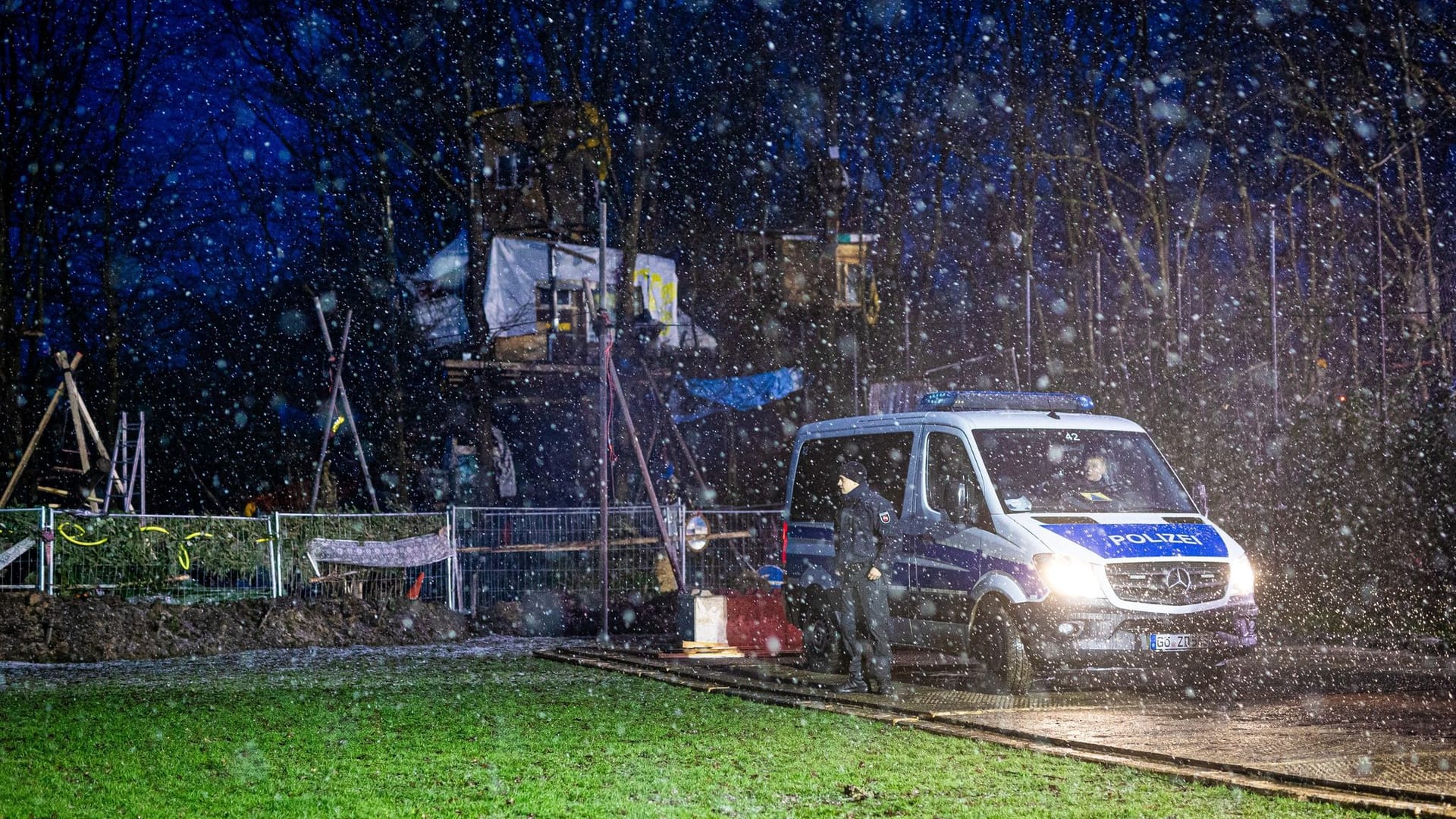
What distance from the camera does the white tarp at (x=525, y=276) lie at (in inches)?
1396

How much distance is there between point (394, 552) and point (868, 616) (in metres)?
10.8

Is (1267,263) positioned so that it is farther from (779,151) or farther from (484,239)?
(484,239)

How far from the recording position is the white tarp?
1396 inches

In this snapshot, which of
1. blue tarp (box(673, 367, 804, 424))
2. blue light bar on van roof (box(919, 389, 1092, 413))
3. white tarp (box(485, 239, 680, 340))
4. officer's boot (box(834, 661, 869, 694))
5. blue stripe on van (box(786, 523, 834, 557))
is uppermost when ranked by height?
white tarp (box(485, 239, 680, 340))

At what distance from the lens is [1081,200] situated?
100ft

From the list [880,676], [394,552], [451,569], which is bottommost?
[880,676]

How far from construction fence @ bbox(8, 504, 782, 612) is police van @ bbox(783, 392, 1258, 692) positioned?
21.7ft

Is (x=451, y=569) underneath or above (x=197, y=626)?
above

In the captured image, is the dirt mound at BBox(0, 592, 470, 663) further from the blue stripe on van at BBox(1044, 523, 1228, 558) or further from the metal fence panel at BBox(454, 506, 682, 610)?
the blue stripe on van at BBox(1044, 523, 1228, 558)

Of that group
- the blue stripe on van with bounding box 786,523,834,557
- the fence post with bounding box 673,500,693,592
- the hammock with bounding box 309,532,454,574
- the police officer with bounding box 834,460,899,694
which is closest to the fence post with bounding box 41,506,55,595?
the hammock with bounding box 309,532,454,574

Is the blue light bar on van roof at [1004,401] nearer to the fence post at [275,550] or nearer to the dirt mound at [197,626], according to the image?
the dirt mound at [197,626]

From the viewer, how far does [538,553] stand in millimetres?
21109

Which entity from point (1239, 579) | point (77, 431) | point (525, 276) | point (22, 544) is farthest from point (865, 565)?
point (525, 276)

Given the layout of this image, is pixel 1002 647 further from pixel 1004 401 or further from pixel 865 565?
pixel 1004 401
